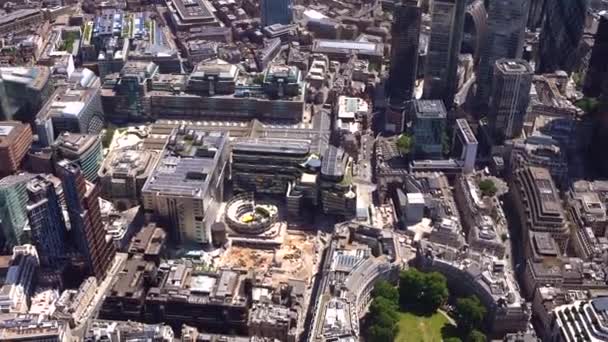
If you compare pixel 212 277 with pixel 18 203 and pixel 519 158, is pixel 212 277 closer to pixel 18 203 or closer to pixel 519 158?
pixel 18 203

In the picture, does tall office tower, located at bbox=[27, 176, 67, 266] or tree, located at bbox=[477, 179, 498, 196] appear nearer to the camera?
tall office tower, located at bbox=[27, 176, 67, 266]

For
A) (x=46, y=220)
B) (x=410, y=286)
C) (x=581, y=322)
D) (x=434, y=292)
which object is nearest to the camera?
(x=581, y=322)

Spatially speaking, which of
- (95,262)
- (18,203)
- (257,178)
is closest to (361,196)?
(257,178)

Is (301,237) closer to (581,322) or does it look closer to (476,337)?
(476,337)

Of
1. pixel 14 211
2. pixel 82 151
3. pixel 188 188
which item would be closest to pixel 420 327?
pixel 188 188

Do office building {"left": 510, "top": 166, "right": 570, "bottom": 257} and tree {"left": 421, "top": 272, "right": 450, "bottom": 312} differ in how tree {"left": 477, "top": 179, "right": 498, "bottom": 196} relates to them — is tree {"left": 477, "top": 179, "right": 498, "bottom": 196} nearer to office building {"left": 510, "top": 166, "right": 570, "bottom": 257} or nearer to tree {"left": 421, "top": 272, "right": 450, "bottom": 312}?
office building {"left": 510, "top": 166, "right": 570, "bottom": 257}

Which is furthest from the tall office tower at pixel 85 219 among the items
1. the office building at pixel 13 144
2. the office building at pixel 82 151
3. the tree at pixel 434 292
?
the tree at pixel 434 292

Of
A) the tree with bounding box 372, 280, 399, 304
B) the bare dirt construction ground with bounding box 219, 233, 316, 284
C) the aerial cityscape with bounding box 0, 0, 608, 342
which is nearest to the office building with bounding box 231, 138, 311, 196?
the aerial cityscape with bounding box 0, 0, 608, 342
